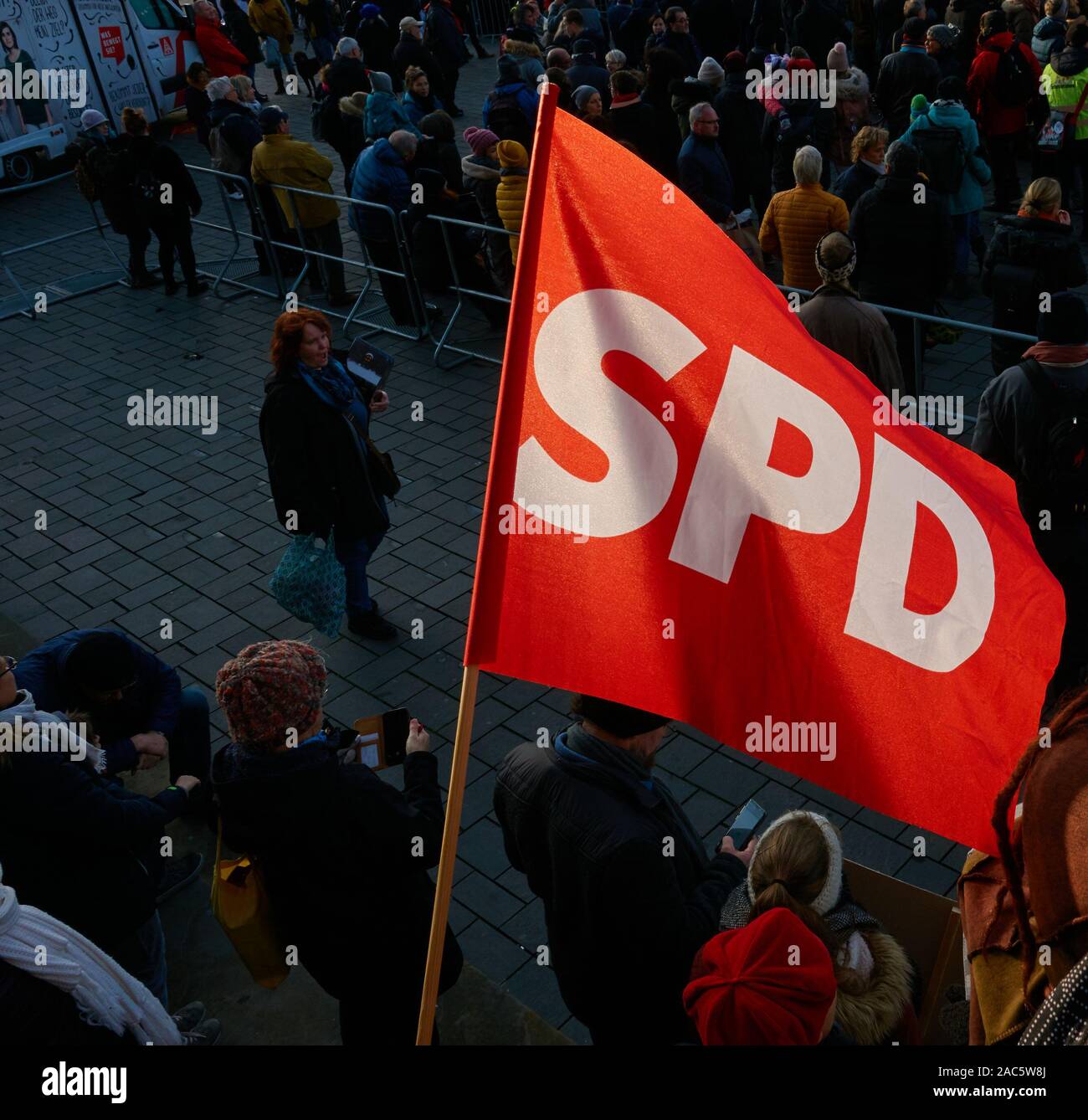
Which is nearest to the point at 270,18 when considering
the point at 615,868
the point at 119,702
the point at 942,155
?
the point at 942,155

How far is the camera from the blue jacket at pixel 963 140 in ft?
30.5

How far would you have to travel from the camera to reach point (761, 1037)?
2625mm

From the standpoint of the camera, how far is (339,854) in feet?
11.4

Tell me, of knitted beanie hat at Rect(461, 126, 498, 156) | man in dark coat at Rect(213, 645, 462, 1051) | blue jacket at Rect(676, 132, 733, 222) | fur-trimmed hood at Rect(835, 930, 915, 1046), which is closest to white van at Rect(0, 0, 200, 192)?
knitted beanie hat at Rect(461, 126, 498, 156)

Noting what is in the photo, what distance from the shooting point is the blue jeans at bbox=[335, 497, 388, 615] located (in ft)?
21.7

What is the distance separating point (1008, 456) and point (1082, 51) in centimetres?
636

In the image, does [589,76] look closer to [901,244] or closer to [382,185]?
[382,185]

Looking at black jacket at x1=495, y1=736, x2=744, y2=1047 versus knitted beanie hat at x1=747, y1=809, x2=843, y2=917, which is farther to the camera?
knitted beanie hat at x1=747, y1=809, x2=843, y2=917

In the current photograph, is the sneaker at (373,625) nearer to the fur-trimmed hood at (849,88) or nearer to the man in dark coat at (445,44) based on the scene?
the fur-trimmed hood at (849,88)

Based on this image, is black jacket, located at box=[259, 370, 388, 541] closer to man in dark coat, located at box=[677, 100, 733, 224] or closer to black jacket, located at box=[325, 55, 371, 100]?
man in dark coat, located at box=[677, 100, 733, 224]

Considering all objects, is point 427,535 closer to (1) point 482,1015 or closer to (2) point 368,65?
→ (1) point 482,1015

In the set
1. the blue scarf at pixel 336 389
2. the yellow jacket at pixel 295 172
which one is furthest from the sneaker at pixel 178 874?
the yellow jacket at pixel 295 172

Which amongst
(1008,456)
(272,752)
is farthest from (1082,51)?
(272,752)

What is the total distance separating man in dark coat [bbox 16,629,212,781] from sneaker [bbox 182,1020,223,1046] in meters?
1.06
